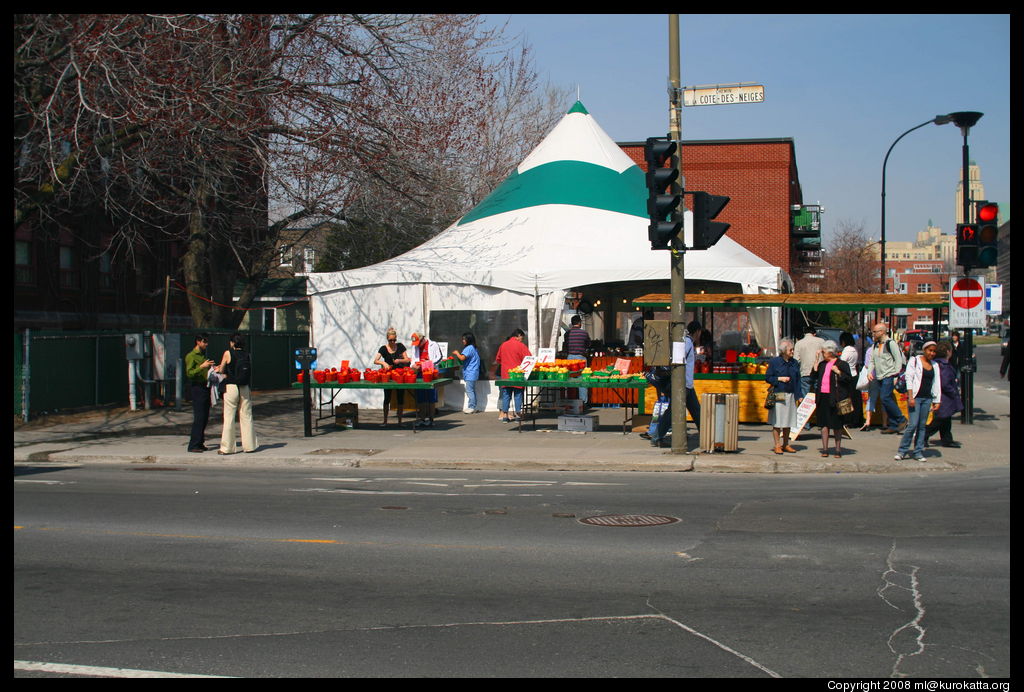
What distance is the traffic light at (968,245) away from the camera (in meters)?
16.0

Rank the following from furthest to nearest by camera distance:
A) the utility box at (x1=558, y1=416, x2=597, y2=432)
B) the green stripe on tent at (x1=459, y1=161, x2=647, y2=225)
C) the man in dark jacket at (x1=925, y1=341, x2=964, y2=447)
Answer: the green stripe on tent at (x1=459, y1=161, x2=647, y2=225)
the utility box at (x1=558, y1=416, x2=597, y2=432)
the man in dark jacket at (x1=925, y1=341, x2=964, y2=447)

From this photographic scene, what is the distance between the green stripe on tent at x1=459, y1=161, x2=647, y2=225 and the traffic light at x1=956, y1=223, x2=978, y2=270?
25.9 feet

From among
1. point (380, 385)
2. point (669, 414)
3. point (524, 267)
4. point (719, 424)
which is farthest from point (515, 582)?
point (524, 267)

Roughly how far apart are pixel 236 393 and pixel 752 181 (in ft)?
143

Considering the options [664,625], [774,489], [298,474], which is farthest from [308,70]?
[664,625]

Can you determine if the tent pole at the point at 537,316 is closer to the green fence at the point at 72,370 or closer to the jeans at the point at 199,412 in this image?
the jeans at the point at 199,412

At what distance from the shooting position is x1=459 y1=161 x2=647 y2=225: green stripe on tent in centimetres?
2294

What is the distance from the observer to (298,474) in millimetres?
13266

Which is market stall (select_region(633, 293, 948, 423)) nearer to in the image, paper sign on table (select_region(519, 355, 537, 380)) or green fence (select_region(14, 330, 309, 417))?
paper sign on table (select_region(519, 355, 537, 380))

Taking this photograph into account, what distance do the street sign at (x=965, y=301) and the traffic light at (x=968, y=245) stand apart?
0.99 meters

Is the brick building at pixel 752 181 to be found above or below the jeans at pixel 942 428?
above

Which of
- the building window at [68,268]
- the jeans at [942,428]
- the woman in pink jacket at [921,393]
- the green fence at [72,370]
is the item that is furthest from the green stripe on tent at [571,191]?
the building window at [68,268]

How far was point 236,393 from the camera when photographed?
48.7 ft

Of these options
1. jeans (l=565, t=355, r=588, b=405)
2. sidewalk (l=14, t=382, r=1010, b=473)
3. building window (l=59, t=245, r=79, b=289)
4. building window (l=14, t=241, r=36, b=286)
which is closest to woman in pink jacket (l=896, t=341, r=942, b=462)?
sidewalk (l=14, t=382, r=1010, b=473)
